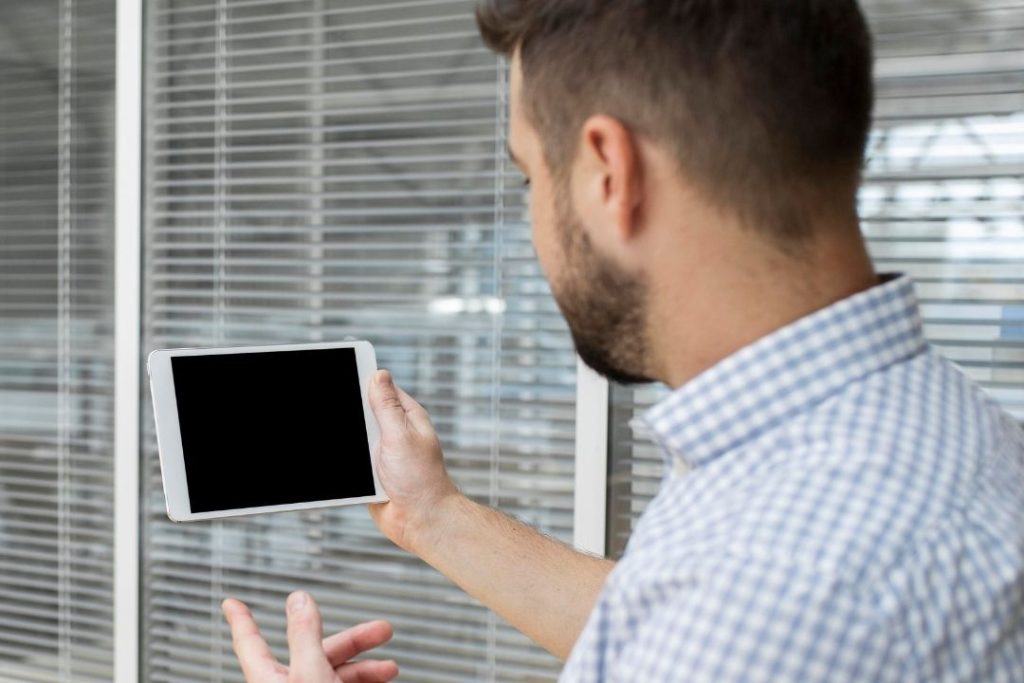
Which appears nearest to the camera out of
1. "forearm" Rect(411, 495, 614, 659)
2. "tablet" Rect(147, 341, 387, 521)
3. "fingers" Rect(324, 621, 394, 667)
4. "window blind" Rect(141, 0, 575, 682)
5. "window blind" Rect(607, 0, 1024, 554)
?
"fingers" Rect(324, 621, 394, 667)

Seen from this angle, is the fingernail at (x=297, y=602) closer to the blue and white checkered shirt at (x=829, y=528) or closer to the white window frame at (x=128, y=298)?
the blue and white checkered shirt at (x=829, y=528)

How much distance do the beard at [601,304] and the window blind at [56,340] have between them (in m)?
1.84

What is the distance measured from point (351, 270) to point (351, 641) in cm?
123

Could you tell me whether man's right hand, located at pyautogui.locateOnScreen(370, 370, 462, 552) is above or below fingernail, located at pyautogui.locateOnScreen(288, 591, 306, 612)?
above

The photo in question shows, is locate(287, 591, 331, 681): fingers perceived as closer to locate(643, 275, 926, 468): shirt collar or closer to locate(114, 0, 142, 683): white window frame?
locate(643, 275, 926, 468): shirt collar

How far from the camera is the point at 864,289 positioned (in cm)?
74

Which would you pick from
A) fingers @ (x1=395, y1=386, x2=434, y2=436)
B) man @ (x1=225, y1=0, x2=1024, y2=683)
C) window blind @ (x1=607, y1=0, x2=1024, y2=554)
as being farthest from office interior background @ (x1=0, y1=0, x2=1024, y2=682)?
man @ (x1=225, y1=0, x2=1024, y2=683)

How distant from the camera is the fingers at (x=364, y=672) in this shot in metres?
1.07

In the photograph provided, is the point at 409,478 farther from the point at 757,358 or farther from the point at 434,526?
the point at 757,358

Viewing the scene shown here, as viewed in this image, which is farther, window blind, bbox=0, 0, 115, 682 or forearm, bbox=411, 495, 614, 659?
window blind, bbox=0, 0, 115, 682

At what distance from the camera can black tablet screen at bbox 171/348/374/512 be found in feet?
4.55

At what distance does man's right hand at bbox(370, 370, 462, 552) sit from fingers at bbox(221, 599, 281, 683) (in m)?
0.26

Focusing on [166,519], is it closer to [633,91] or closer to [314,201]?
[314,201]

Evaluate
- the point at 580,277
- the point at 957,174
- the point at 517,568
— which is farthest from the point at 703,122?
the point at 957,174
